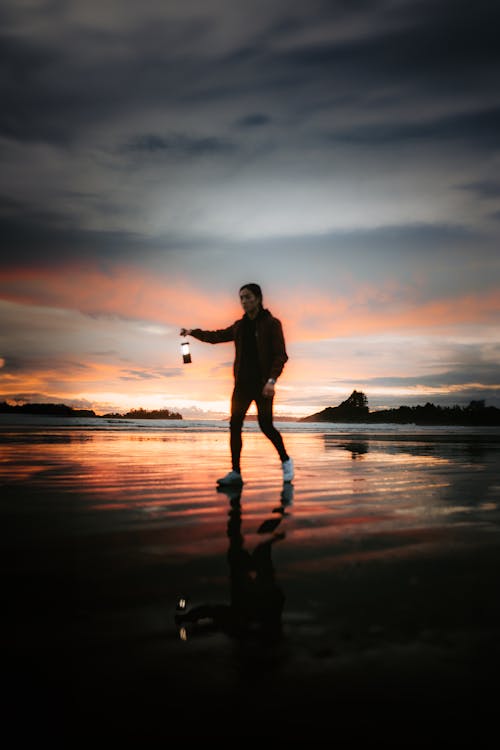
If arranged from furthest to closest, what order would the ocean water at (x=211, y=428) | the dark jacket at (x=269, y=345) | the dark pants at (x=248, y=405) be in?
1. the ocean water at (x=211, y=428)
2. the dark pants at (x=248, y=405)
3. the dark jacket at (x=269, y=345)

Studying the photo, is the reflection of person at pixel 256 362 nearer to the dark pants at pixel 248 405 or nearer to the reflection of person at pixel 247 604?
the dark pants at pixel 248 405

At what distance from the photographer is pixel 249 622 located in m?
2.15

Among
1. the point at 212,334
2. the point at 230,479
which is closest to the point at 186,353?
the point at 212,334

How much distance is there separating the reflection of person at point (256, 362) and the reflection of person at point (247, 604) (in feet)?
12.0

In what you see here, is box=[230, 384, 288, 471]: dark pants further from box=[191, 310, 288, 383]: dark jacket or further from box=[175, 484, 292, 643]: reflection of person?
box=[175, 484, 292, 643]: reflection of person

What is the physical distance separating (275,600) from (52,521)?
2405 millimetres

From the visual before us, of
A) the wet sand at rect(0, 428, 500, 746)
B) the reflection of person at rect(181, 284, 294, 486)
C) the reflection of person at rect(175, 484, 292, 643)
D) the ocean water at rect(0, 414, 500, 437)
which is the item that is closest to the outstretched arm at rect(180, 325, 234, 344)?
the reflection of person at rect(181, 284, 294, 486)

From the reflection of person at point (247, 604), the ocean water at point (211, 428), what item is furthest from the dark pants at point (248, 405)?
the ocean water at point (211, 428)

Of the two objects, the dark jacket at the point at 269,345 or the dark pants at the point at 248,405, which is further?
the dark pants at the point at 248,405

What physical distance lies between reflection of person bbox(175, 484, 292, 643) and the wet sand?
11 mm

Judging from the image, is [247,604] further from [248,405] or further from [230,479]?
[248,405]

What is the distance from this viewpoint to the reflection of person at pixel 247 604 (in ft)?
6.86

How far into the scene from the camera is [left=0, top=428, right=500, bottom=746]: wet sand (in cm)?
149

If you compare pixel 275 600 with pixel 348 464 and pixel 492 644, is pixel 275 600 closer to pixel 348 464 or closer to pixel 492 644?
pixel 492 644
